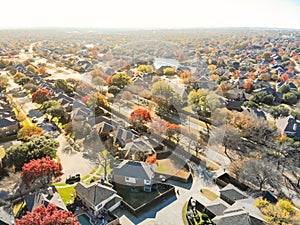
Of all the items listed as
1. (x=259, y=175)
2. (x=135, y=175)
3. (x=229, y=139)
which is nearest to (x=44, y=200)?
(x=135, y=175)

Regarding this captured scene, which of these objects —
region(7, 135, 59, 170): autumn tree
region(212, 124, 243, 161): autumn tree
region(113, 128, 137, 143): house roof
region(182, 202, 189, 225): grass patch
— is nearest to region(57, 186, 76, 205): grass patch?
region(7, 135, 59, 170): autumn tree

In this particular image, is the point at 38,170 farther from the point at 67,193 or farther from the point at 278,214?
the point at 278,214

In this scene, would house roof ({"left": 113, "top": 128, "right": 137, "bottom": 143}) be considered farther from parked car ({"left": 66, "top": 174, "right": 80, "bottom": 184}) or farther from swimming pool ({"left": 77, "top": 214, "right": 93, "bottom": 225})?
swimming pool ({"left": 77, "top": 214, "right": 93, "bottom": 225})

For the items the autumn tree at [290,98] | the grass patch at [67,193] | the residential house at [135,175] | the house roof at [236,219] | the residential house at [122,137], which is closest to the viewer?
the house roof at [236,219]

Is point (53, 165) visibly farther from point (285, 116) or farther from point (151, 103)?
point (285, 116)

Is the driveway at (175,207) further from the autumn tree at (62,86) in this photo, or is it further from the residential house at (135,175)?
the autumn tree at (62,86)

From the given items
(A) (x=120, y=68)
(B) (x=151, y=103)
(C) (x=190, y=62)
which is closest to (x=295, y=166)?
(B) (x=151, y=103)

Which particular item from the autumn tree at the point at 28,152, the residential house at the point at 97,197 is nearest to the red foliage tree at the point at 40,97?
Result: the autumn tree at the point at 28,152
